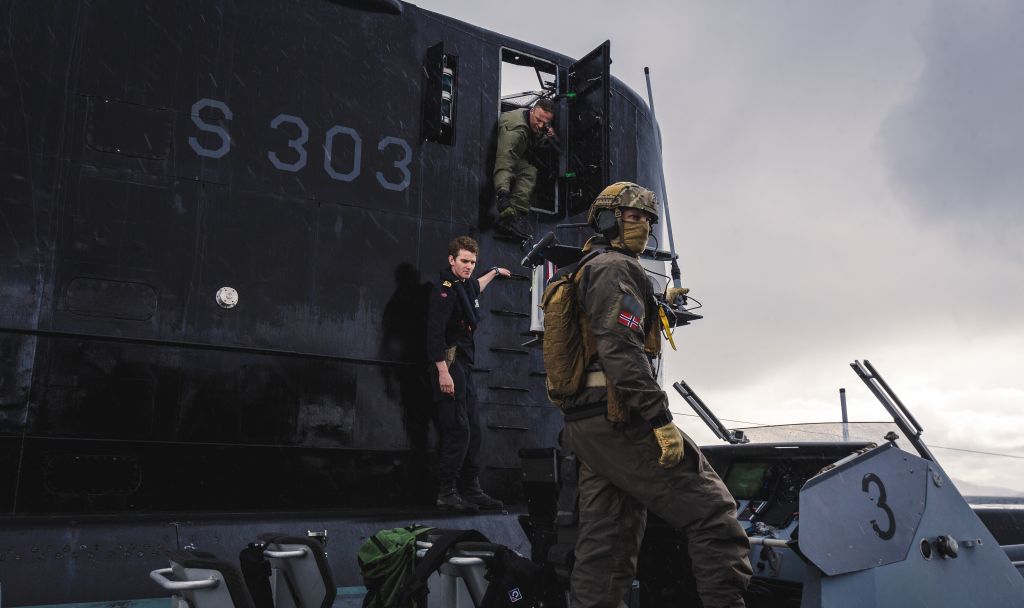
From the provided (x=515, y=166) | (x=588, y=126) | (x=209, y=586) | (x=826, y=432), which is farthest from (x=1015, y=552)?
(x=209, y=586)

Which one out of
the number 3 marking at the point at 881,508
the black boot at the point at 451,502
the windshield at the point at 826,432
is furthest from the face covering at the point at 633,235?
the black boot at the point at 451,502

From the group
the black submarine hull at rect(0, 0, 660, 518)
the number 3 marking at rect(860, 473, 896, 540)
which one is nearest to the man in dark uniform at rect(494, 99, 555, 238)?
the black submarine hull at rect(0, 0, 660, 518)

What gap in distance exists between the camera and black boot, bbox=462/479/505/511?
4.86 meters

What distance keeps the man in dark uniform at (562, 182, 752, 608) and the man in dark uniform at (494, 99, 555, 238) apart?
2.08 metres

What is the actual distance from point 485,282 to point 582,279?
1.87 metres

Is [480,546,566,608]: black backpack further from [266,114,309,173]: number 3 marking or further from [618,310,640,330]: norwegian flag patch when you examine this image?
[266,114,309,173]: number 3 marking

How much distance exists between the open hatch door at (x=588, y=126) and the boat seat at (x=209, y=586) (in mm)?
3263

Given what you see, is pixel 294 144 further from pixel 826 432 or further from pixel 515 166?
pixel 826 432

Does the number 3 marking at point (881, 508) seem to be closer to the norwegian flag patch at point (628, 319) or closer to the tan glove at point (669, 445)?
the tan glove at point (669, 445)

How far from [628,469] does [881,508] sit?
1087mm

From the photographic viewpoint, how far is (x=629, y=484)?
310cm

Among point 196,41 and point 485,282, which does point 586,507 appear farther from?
point 196,41

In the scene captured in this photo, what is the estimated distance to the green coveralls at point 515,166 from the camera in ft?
17.5

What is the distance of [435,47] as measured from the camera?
5262 millimetres
